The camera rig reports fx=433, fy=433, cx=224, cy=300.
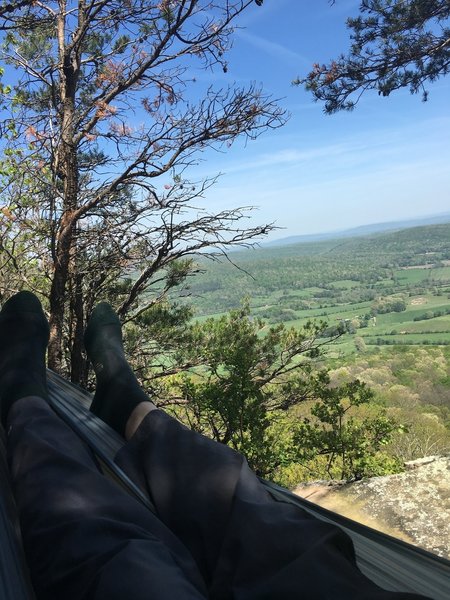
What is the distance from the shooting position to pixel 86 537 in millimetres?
613

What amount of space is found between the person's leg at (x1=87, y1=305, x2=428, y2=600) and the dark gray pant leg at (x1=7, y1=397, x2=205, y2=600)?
61 mm

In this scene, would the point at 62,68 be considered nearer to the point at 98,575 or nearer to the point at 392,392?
the point at 98,575

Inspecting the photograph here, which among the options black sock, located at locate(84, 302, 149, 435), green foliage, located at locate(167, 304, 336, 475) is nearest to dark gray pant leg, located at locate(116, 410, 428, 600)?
black sock, located at locate(84, 302, 149, 435)

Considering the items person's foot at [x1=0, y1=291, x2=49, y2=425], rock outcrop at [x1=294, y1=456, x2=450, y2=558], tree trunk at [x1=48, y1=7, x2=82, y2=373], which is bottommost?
rock outcrop at [x1=294, y1=456, x2=450, y2=558]

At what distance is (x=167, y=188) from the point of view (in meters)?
2.82

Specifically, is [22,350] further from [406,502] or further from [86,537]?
[406,502]

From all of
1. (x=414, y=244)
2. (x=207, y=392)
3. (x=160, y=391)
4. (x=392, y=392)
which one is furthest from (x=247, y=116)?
A: (x=414, y=244)

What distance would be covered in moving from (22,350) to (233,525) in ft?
3.37

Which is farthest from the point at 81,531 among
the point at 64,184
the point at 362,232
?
the point at 362,232

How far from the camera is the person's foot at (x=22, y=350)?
117 cm

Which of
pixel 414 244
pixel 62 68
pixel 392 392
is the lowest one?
pixel 392 392

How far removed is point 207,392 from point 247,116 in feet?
6.37

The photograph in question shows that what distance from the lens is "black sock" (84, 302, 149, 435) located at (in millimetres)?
1250

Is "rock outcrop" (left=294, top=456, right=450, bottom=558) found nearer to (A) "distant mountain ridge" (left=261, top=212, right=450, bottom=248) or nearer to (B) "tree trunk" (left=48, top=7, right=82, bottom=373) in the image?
(B) "tree trunk" (left=48, top=7, right=82, bottom=373)
